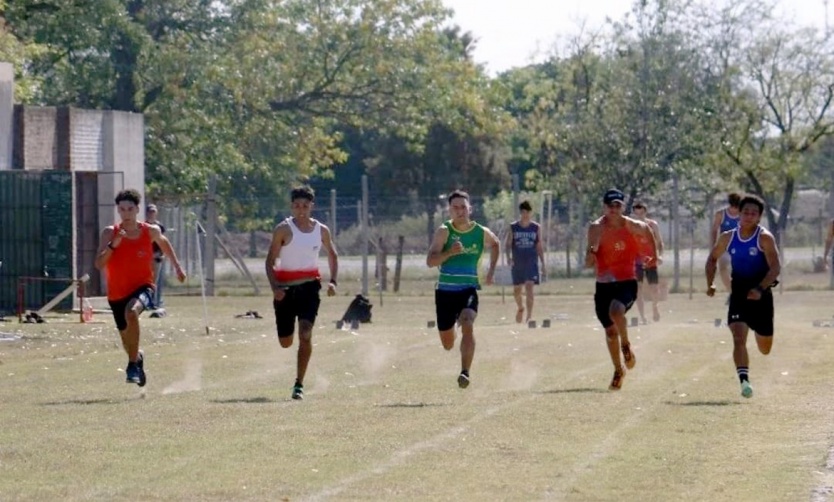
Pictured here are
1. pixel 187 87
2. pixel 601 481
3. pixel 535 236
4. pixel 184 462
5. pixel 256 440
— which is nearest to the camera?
pixel 601 481

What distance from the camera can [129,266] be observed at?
15438 millimetres

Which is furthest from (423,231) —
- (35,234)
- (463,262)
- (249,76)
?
(463,262)

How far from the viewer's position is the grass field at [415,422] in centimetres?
976

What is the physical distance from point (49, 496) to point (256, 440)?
262cm

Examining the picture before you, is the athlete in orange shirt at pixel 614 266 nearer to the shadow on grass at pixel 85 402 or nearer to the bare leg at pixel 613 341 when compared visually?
the bare leg at pixel 613 341

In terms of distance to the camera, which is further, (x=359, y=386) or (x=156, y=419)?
(x=359, y=386)

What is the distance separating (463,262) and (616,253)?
139 centimetres

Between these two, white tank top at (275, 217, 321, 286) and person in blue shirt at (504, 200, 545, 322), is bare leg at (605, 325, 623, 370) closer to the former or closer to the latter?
white tank top at (275, 217, 321, 286)

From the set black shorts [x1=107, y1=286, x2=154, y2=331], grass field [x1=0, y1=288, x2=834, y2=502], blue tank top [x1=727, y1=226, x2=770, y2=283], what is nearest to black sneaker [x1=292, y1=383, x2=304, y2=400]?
grass field [x1=0, y1=288, x2=834, y2=502]

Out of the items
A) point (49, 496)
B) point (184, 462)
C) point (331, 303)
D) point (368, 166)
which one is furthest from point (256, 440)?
point (368, 166)

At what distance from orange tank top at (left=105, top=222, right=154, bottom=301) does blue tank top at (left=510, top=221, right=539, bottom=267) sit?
10886 mm

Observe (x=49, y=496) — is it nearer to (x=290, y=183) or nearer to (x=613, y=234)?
(x=613, y=234)

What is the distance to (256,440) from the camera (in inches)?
462

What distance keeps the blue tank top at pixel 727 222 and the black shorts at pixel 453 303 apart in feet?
23.9
